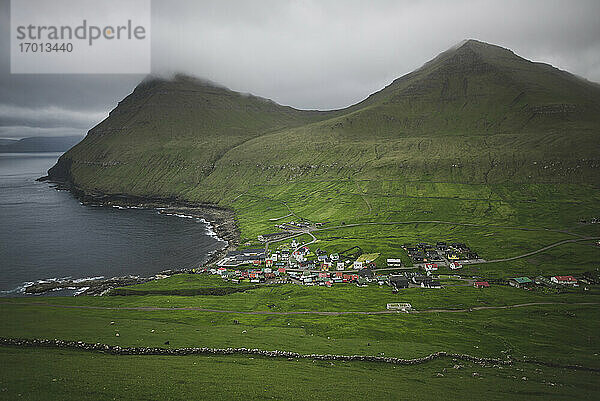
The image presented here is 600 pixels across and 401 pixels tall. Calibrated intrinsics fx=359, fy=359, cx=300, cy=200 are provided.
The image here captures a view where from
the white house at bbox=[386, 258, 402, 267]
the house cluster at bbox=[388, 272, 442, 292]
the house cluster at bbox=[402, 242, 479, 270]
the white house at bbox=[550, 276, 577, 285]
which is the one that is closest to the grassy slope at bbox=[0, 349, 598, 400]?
the house cluster at bbox=[388, 272, 442, 292]

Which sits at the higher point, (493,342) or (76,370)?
(76,370)

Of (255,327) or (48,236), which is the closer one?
(255,327)

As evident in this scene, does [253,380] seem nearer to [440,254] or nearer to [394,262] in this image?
[394,262]

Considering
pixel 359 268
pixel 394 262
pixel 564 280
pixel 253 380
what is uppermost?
pixel 253 380

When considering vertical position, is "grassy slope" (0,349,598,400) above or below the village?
above

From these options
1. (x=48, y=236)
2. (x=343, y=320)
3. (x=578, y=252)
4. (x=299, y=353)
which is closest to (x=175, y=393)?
(x=299, y=353)

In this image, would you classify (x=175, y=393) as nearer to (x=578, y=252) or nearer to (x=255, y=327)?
(x=255, y=327)

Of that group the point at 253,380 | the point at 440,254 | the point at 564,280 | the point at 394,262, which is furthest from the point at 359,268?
the point at 253,380

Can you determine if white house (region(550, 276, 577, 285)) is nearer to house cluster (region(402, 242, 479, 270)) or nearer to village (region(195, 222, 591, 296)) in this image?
village (region(195, 222, 591, 296))
